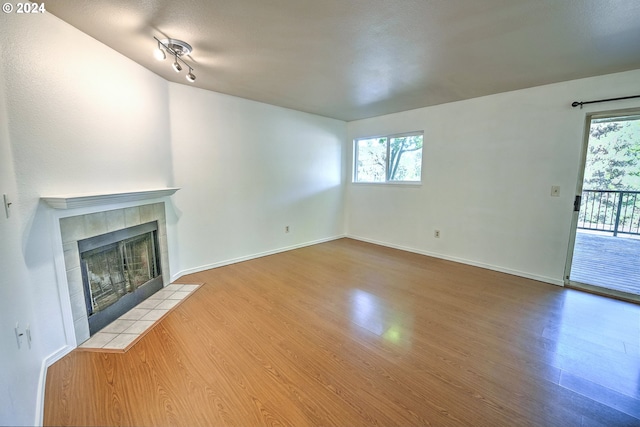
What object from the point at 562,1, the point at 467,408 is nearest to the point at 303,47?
the point at 562,1

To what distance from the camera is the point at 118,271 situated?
2365 millimetres

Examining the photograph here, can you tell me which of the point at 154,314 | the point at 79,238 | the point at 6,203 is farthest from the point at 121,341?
the point at 6,203

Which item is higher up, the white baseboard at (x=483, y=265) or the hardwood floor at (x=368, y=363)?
the white baseboard at (x=483, y=265)

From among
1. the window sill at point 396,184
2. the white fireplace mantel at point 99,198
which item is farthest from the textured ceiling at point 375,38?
the window sill at point 396,184

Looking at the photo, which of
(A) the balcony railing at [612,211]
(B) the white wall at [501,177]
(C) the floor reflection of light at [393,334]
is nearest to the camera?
(C) the floor reflection of light at [393,334]

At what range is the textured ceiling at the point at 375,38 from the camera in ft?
5.24

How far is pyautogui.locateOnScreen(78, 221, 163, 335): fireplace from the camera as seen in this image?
2.05 metres

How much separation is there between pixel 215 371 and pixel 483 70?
3.50 m

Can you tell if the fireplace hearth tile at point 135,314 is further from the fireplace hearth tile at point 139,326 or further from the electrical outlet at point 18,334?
the electrical outlet at point 18,334

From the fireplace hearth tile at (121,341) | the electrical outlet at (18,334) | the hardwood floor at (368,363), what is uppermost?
the electrical outlet at (18,334)

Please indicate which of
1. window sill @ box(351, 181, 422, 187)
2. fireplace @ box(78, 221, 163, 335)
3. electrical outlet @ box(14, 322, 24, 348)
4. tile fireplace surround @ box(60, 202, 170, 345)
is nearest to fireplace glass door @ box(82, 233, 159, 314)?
fireplace @ box(78, 221, 163, 335)

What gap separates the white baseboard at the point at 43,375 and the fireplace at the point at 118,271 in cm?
22

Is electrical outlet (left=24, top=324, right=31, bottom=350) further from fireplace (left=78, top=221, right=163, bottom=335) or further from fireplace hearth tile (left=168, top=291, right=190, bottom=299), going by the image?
fireplace hearth tile (left=168, top=291, right=190, bottom=299)

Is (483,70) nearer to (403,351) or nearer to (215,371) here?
(403,351)
